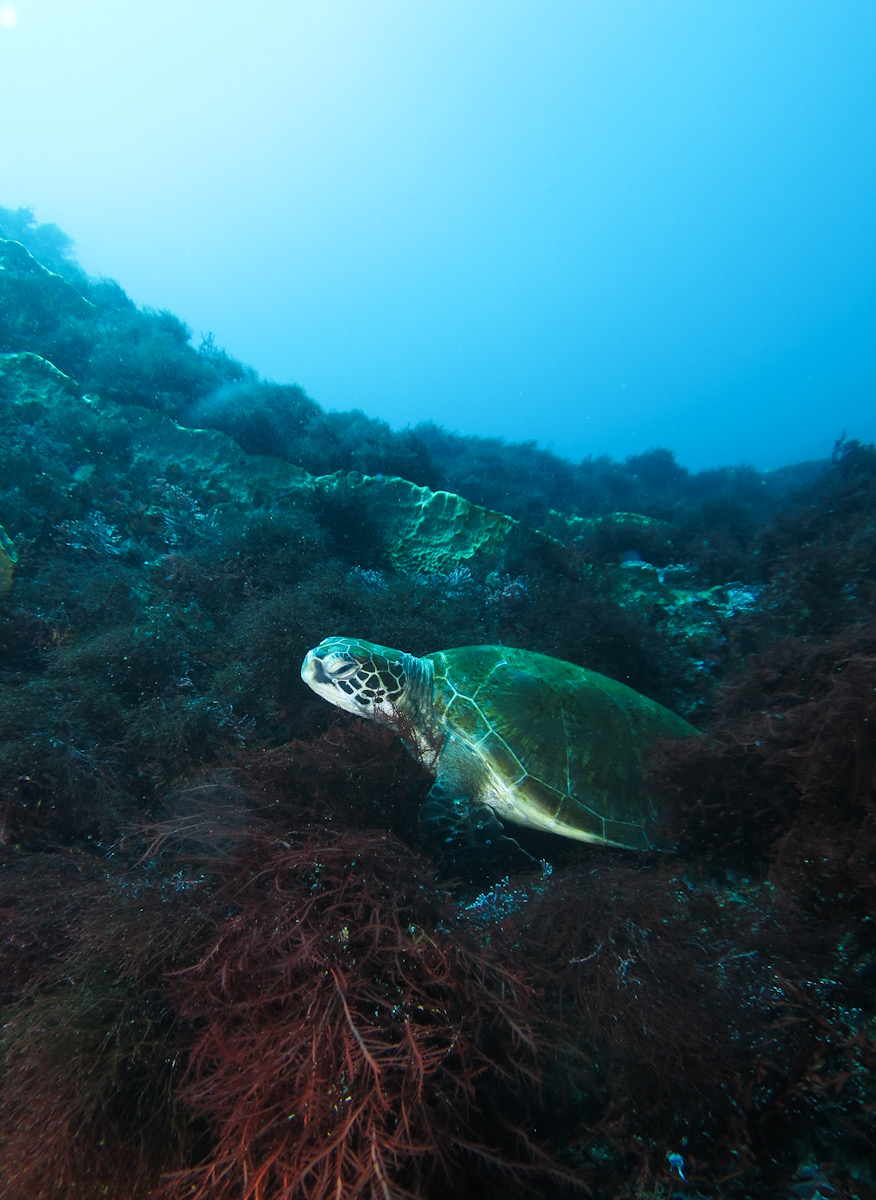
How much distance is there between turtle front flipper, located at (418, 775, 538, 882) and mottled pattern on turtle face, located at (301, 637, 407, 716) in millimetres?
797

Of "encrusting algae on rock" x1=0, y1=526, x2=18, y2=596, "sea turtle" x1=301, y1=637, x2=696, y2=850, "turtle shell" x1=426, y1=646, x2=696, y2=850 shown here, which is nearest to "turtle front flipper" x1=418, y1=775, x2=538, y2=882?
"sea turtle" x1=301, y1=637, x2=696, y2=850

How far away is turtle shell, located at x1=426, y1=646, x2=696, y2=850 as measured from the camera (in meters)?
2.88

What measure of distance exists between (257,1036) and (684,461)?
83.1 meters

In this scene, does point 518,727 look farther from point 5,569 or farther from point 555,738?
point 5,569

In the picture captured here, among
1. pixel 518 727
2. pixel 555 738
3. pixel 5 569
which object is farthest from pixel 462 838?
pixel 5 569

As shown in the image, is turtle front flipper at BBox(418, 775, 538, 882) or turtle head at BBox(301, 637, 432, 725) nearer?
turtle front flipper at BBox(418, 775, 538, 882)

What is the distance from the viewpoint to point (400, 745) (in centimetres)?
285

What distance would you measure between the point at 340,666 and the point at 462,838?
1.52 metres

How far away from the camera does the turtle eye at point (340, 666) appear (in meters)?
3.41

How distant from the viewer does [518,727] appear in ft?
10.5

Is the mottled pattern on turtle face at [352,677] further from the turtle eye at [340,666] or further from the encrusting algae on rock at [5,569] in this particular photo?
the encrusting algae on rock at [5,569]

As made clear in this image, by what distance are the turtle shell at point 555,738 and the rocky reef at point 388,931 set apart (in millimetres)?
308

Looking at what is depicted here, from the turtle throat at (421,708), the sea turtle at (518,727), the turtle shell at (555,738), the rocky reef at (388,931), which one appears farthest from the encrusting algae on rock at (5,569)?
the turtle shell at (555,738)

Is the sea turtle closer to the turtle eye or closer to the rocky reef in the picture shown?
the turtle eye
